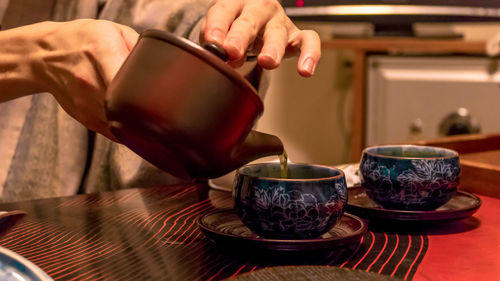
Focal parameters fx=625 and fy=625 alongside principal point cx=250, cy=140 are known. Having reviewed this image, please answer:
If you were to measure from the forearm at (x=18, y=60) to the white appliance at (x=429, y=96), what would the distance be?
1.76 meters

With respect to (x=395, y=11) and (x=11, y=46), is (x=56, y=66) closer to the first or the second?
(x=11, y=46)

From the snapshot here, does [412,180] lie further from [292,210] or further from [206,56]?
[206,56]

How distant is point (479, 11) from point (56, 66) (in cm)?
202

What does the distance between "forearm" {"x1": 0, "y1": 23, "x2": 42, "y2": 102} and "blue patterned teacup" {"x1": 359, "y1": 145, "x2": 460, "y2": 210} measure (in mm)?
484

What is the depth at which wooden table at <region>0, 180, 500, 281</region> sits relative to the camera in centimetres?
60

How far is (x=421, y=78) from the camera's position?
2406 mm

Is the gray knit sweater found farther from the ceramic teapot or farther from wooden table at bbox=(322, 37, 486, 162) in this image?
wooden table at bbox=(322, 37, 486, 162)

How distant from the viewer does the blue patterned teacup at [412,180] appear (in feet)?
2.47

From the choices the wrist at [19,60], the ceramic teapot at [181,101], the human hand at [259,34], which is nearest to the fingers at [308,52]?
the human hand at [259,34]

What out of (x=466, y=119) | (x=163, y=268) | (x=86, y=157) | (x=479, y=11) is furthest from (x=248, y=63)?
(x=479, y=11)

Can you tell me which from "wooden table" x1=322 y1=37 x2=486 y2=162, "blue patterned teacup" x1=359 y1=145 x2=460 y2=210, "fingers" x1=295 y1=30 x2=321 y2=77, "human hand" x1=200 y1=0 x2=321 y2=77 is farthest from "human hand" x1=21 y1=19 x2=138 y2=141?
"wooden table" x1=322 y1=37 x2=486 y2=162

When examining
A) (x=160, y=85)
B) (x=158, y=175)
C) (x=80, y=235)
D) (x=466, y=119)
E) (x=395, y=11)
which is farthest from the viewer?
(x=395, y=11)

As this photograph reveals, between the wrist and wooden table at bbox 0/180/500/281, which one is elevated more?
the wrist

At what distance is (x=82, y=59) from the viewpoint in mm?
745
